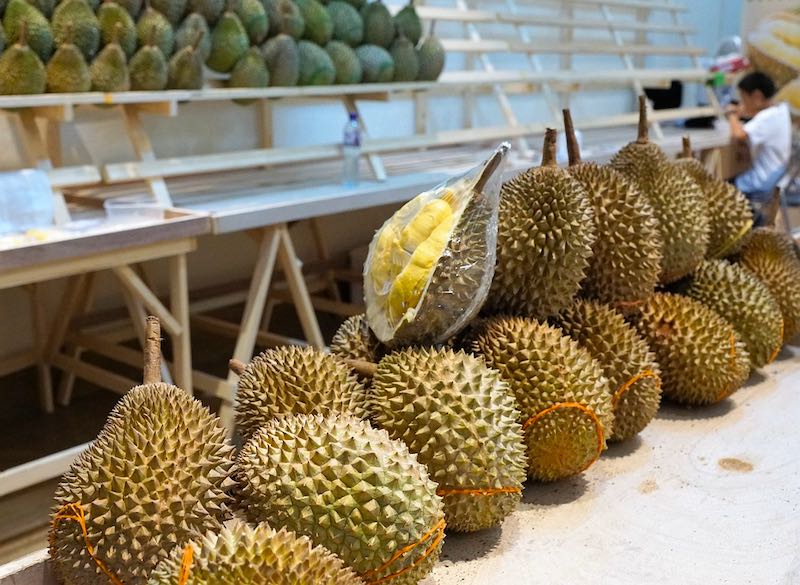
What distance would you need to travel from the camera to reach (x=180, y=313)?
8.93 feet

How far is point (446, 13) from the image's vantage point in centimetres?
423

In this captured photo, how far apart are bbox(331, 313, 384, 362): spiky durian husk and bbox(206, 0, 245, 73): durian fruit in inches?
68.4

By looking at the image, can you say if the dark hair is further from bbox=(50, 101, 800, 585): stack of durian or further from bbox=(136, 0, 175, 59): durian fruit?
bbox=(136, 0, 175, 59): durian fruit

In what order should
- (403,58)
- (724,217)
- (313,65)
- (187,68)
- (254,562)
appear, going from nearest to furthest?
1. (254,562)
2. (724,217)
3. (187,68)
4. (313,65)
5. (403,58)

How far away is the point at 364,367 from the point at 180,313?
1.60 m

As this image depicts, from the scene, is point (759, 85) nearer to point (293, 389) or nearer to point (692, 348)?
point (692, 348)

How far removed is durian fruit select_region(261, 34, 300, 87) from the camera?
293 cm

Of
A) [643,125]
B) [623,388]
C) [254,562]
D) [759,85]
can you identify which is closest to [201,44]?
[643,125]

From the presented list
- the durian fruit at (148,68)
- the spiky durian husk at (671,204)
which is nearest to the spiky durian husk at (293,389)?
the spiky durian husk at (671,204)

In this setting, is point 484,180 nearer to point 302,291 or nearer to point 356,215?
point 302,291

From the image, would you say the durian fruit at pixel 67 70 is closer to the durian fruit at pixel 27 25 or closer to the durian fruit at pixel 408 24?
the durian fruit at pixel 27 25

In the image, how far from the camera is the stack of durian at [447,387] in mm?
949

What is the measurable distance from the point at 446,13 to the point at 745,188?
206 centimetres

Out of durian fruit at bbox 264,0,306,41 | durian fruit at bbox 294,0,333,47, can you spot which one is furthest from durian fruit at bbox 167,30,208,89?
durian fruit at bbox 294,0,333,47
